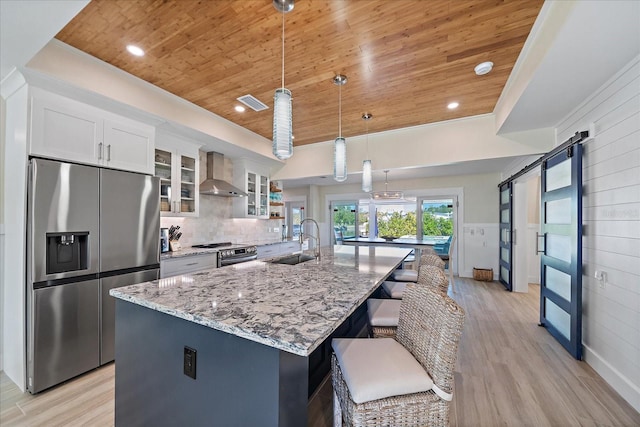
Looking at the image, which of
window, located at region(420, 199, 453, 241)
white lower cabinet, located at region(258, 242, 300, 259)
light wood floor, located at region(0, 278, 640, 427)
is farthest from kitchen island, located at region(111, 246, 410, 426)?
window, located at region(420, 199, 453, 241)

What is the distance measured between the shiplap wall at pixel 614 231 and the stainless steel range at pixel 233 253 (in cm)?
393

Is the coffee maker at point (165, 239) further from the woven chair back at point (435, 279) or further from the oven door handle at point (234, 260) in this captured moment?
the woven chair back at point (435, 279)

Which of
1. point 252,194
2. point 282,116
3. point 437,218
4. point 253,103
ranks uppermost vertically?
point 253,103

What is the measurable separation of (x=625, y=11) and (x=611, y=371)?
252cm

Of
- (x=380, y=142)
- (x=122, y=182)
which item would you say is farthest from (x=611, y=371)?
(x=122, y=182)

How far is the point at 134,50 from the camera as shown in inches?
87.4

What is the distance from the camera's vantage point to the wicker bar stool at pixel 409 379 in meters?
1.06

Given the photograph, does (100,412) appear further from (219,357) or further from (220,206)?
(220,206)

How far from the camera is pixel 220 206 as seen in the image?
14.5 ft

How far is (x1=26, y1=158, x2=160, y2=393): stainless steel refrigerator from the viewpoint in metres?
1.96

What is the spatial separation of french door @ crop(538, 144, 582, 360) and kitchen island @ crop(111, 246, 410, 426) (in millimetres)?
2228

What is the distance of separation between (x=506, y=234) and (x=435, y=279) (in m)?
4.27

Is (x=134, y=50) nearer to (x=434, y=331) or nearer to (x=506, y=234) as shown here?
(x=434, y=331)

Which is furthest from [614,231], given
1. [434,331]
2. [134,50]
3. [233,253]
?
[134,50]
